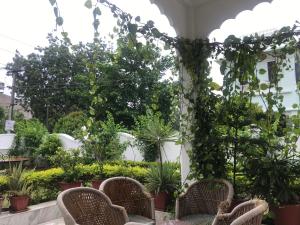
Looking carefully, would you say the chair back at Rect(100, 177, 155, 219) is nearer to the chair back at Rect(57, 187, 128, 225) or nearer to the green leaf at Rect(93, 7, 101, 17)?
the chair back at Rect(57, 187, 128, 225)

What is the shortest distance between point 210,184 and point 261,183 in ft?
1.71

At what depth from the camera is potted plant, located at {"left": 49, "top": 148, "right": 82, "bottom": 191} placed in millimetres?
5120

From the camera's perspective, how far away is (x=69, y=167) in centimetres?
530

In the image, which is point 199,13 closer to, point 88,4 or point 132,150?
point 88,4

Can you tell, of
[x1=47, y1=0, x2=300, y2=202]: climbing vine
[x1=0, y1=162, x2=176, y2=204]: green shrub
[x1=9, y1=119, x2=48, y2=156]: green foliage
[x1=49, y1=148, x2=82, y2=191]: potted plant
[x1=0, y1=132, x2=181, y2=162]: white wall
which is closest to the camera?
[x1=47, y1=0, x2=300, y2=202]: climbing vine

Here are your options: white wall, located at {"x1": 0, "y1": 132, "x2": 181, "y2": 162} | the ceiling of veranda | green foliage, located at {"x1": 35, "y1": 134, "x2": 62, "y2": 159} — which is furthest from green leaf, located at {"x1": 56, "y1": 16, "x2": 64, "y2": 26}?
green foliage, located at {"x1": 35, "y1": 134, "x2": 62, "y2": 159}

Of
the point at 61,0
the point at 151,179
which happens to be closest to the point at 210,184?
the point at 151,179

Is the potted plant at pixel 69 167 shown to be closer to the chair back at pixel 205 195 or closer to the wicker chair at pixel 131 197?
the wicker chair at pixel 131 197

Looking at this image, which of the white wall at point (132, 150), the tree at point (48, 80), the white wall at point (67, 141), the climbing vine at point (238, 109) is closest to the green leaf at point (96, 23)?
the climbing vine at point (238, 109)

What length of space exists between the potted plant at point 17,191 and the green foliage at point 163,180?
5.25 feet

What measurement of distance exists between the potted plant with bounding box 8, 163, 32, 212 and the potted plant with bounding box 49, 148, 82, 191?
2.61 ft

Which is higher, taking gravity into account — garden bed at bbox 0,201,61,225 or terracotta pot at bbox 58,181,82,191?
terracotta pot at bbox 58,181,82,191

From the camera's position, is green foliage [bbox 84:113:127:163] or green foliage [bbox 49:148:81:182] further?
green foliage [bbox 84:113:127:163]

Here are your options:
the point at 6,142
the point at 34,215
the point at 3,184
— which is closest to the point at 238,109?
the point at 34,215
